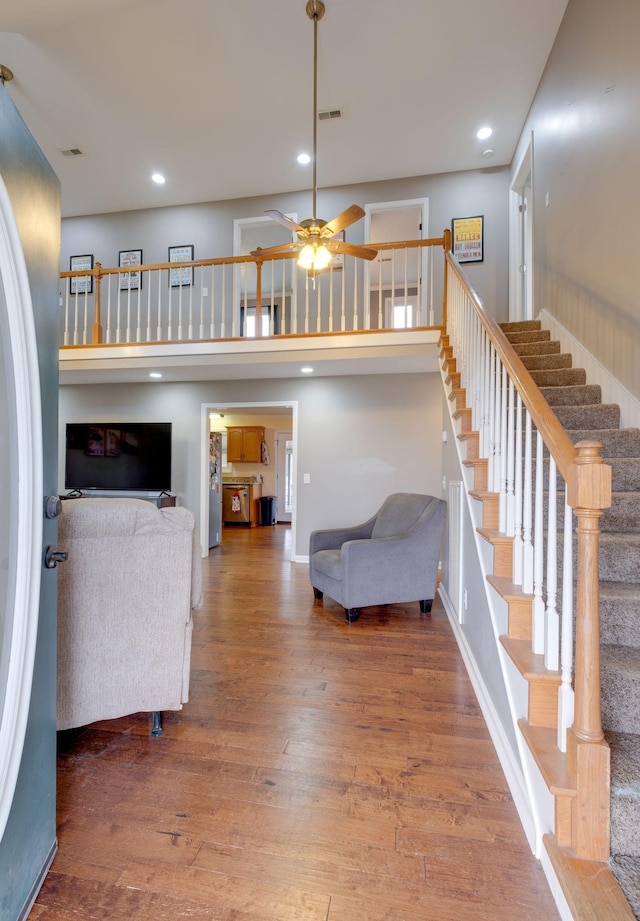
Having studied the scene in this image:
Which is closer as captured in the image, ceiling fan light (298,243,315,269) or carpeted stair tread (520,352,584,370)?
ceiling fan light (298,243,315,269)

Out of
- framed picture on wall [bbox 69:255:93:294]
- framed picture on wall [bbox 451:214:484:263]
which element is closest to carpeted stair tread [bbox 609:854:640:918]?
framed picture on wall [bbox 451:214:484:263]

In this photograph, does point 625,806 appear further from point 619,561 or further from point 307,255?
point 307,255

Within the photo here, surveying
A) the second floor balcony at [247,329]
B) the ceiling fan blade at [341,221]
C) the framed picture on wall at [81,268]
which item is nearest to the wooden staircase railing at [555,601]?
the ceiling fan blade at [341,221]

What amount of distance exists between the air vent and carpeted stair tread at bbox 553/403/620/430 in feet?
12.4

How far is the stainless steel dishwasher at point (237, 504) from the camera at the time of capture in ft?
27.1

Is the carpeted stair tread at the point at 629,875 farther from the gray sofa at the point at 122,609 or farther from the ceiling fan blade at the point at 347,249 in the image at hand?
the ceiling fan blade at the point at 347,249

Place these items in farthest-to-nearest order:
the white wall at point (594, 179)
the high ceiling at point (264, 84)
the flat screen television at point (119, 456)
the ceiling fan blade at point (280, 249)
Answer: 1. the flat screen television at point (119, 456)
2. the high ceiling at point (264, 84)
3. the ceiling fan blade at point (280, 249)
4. the white wall at point (594, 179)

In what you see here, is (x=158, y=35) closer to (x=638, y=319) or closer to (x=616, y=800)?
(x=638, y=319)

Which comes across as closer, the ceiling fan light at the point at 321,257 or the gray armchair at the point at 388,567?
the ceiling fan light at the point at 321,257

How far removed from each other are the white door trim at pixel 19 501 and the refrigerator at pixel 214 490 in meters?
4.75

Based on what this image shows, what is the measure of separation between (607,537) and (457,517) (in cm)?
146

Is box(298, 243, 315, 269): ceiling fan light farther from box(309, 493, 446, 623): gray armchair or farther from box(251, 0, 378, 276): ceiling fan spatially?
box(309, 493, 446, 623): gray armchair

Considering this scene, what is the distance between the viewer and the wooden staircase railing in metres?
1.15

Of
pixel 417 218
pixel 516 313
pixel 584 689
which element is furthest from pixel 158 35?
pixel 584 689
